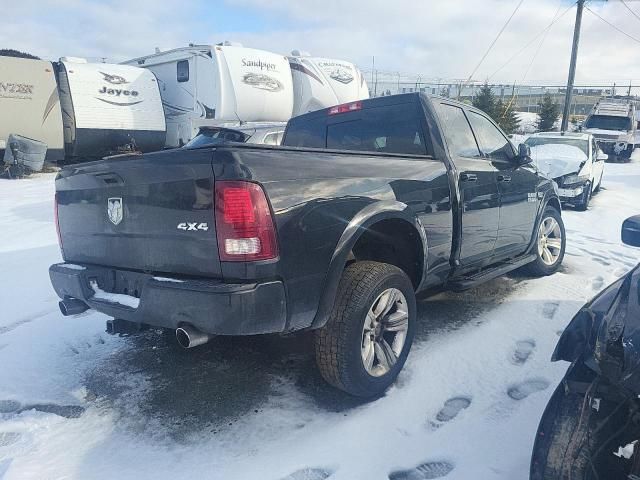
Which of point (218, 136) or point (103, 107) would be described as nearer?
point (218, 136)

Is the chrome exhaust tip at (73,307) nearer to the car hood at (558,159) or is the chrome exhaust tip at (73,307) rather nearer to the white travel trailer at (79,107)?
the car hood at (558,159)

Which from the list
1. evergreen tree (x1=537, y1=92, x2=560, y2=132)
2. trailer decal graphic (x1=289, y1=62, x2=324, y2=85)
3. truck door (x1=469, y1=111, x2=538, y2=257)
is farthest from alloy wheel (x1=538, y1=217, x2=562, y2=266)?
evergreen tree (x1=537, y1=92, x2=560, y2=132)

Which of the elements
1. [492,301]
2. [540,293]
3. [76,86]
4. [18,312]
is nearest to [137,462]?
[18,312]

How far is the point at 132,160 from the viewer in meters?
2.76

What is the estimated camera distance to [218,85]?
42.1 feet

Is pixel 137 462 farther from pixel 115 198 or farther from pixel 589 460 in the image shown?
pixel 589 460

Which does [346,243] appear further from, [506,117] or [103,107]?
[506,117]

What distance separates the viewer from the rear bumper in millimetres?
2312

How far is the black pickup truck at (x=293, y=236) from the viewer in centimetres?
236

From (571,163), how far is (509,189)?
23.6 feet

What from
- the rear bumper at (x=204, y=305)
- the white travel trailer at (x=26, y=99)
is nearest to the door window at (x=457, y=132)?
the rear bumper at (x=204, y=305)

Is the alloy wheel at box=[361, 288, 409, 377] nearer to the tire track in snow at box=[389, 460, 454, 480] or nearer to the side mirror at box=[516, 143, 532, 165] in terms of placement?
the tire track in snow at box=[389, 460, 454, 480]

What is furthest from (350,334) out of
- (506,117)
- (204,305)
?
(506,117)

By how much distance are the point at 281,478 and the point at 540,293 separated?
357 cm
